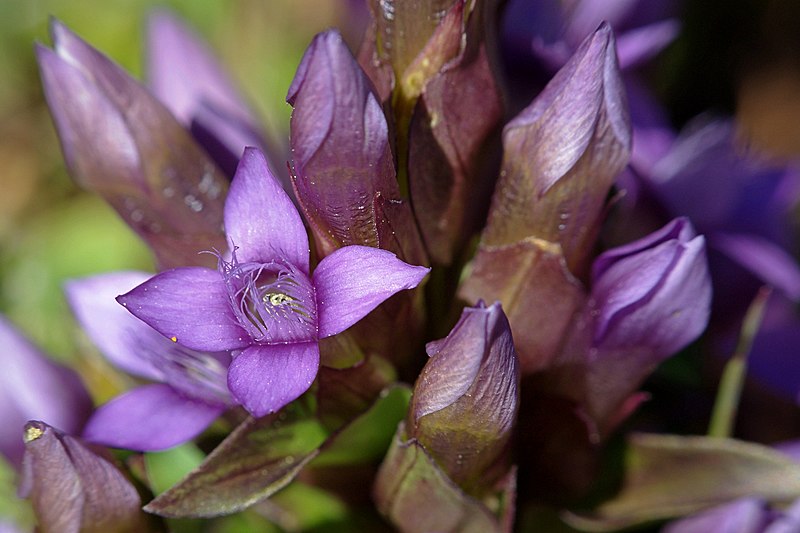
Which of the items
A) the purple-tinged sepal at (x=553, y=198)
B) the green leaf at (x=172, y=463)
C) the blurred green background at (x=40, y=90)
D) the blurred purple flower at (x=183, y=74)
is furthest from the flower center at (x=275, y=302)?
the blurred green background at (x=40, y=90)

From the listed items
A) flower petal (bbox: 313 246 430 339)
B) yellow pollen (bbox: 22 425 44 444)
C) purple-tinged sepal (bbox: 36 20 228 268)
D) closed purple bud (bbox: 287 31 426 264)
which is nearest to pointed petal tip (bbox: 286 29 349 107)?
closed purple bud (bbox: 287 31 426 264)

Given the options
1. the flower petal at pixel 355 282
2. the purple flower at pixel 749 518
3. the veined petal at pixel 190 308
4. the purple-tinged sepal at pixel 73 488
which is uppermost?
the veined petal at pixel 190 308

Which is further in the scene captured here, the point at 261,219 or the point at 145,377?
the point at 145,377

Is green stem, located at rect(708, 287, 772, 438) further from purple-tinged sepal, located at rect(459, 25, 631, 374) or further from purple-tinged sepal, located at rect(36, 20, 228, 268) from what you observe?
purple-tinged sepal, located at rect(36, 20, 228, 268)

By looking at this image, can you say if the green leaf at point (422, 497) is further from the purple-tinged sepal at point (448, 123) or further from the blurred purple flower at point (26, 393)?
the blurred purple flower at point (26, 393)

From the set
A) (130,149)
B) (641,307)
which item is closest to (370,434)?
(641,307)

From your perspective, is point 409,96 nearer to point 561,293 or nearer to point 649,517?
point 561,293

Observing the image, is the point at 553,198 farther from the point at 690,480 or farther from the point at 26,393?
the point at 26,393
